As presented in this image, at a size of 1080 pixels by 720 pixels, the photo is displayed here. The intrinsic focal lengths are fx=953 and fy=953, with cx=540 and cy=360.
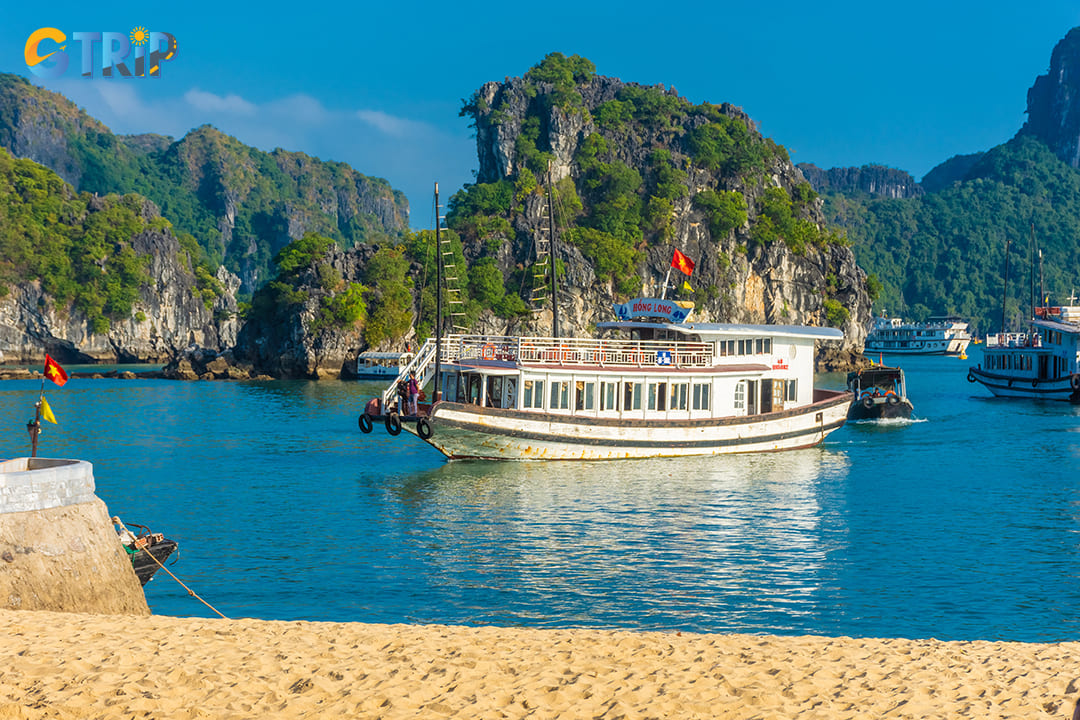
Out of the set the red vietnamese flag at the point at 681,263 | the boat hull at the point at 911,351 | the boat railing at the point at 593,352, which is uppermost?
the red vietnamese flag at the point at 681,263

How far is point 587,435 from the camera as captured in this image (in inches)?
1399

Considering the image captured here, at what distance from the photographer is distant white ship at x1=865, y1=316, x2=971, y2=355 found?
573ft

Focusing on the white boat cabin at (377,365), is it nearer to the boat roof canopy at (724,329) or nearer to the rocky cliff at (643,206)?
the rocky cliff at (643,206)

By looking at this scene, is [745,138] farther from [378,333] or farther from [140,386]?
[140,386]

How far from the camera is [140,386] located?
82.6 m

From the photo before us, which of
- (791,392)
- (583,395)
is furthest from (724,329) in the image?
(583,395)

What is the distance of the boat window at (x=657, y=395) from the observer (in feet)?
121

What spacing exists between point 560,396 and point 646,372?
11.5ft

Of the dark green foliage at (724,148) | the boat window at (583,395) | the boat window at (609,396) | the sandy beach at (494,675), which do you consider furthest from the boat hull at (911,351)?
the sandy beach at (494,675)

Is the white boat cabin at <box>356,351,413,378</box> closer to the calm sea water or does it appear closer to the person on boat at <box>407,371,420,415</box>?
the calm sea water

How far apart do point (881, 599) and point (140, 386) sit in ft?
249

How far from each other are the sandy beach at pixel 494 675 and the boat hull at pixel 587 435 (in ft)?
65.2

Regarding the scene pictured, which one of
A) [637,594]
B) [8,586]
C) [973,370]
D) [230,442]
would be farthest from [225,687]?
[973,370]

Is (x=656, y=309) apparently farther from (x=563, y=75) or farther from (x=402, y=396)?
(x=563, y=75)
